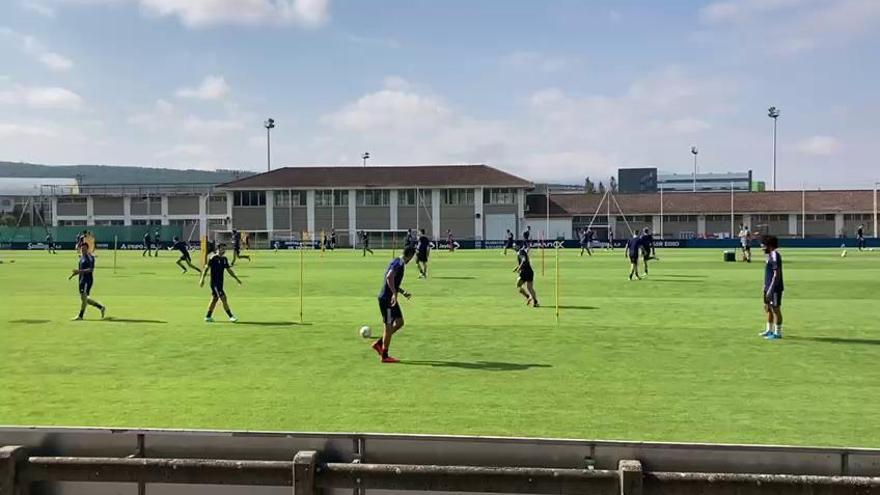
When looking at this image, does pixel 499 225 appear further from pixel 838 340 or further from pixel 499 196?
pixel 838 340

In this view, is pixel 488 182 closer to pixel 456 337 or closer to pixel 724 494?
pixel 456 337

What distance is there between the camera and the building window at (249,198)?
9488 cm

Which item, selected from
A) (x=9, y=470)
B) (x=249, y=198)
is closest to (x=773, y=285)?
(x=9, y=470)

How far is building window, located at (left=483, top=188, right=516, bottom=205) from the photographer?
300 ft

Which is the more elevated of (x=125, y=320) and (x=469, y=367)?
(x=125, y=320)

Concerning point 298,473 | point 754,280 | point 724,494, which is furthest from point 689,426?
point 754,280

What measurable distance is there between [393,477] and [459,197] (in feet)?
283

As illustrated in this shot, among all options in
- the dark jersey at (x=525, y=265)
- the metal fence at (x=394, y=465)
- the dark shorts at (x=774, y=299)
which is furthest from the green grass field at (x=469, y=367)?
the metal fence at (x=394, y=465)

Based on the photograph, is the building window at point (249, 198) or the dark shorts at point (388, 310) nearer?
the dark shorts at point (388, 310)

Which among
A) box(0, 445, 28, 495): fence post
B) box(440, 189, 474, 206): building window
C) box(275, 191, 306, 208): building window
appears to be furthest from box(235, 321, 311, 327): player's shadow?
box(275, 191, 306, 208): building window

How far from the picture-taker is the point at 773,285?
1575 cm

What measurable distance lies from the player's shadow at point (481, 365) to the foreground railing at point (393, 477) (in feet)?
23.5

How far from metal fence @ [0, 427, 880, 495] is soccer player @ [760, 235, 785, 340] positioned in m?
10.5

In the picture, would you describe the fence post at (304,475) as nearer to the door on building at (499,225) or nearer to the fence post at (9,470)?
the fence post at (9,470)
